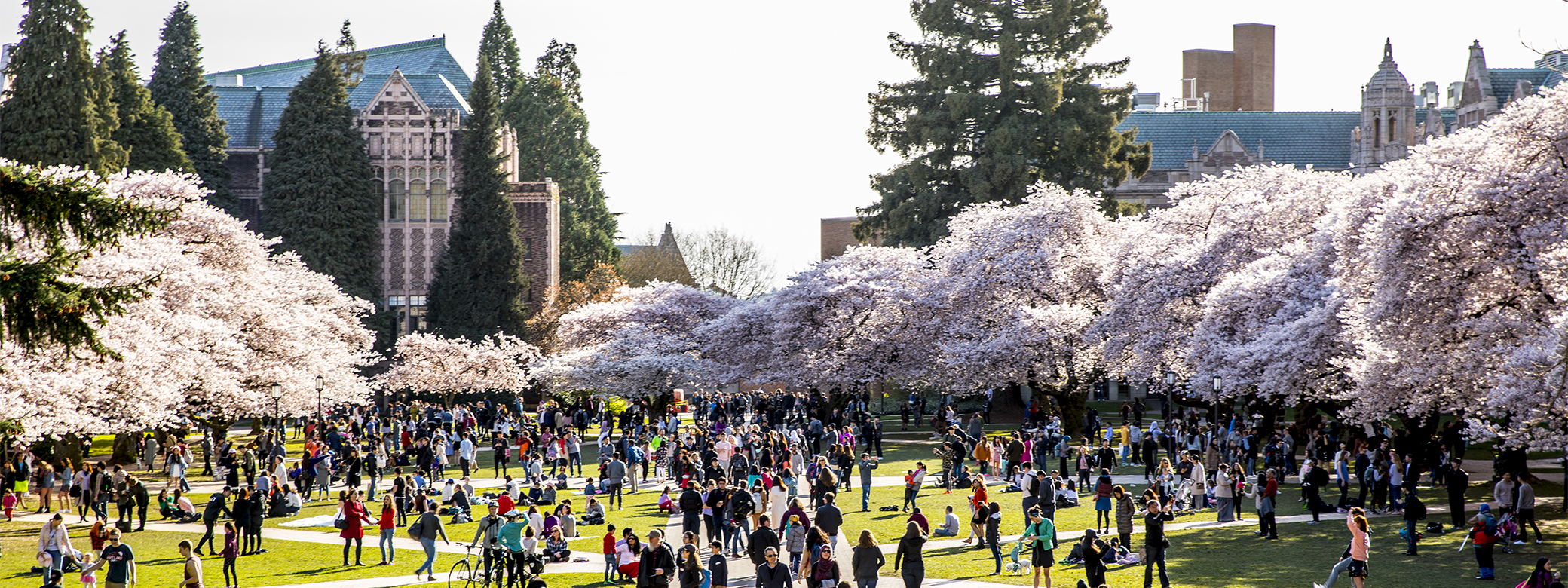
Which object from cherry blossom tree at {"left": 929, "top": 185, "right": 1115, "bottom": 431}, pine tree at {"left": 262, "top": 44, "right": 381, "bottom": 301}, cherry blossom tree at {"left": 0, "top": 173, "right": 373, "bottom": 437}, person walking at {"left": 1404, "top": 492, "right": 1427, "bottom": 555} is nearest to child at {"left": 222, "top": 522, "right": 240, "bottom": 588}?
cherry blossom tree at {"left": 0, "top": 173, "right": 373, "bottom": 437}

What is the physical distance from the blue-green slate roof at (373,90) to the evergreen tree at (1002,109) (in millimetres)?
30054

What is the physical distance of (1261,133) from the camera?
8538 centimetres

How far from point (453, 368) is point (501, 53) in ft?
74.0

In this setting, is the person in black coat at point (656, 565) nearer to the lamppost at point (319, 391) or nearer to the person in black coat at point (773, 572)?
the person in black coat at point (773, 572)

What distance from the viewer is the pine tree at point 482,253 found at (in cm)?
6744

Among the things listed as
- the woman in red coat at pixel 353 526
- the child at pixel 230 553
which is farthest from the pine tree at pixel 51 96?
the child at pixel 230 553

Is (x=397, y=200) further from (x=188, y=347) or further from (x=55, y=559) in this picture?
(x=55, y=559)

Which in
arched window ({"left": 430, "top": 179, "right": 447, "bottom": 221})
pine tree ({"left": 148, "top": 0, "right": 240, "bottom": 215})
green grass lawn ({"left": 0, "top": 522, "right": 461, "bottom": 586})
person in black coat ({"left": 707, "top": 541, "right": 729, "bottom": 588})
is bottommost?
green grass lawn ({"left": 0, "top": 522, "right": 461, "bottom": 586})

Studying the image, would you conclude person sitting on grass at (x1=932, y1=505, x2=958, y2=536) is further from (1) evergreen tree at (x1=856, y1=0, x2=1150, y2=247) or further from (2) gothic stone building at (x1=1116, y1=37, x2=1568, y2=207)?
(2) gothic stone building at (x1=1116, y1=37, x2=1568, y2=207)

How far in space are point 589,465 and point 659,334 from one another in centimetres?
1990

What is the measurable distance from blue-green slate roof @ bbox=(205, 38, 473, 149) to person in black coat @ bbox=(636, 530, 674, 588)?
207ft

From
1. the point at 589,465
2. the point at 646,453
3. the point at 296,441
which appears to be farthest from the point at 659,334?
the point at 646,453

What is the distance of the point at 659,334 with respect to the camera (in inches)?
2320

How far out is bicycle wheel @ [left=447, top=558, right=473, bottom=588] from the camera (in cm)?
1958
